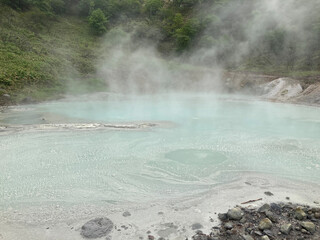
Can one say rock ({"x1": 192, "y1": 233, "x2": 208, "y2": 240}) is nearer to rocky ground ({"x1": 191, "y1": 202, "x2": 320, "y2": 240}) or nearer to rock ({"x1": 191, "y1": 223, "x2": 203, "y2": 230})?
rocky ground ({"x1": 191, "y1": 202, "x2": 320, "y2": 240})

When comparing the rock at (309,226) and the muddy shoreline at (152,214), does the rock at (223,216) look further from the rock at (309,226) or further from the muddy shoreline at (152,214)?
the rock at (309,226)

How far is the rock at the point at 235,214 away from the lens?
17.8 feet

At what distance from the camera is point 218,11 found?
39188 millimetres

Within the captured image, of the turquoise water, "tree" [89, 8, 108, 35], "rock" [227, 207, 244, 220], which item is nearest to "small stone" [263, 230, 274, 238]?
"rock" [227, 207, 244, 220]

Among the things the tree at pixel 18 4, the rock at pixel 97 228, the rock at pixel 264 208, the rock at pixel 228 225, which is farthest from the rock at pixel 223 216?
the tree at pixel 18 4

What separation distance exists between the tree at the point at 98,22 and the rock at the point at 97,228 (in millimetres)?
37311

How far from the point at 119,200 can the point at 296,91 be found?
Result: 20184mm

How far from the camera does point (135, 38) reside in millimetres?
37500

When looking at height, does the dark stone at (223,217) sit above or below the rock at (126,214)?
above

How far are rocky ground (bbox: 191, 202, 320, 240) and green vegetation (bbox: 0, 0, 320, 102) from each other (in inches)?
723

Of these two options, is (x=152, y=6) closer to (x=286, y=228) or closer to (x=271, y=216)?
(x=271, y=216)

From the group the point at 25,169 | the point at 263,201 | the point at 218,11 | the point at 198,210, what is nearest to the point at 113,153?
the point at 25,169

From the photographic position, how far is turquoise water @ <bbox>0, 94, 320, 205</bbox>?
23.4 feet

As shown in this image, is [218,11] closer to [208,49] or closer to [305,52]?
[208,49]
